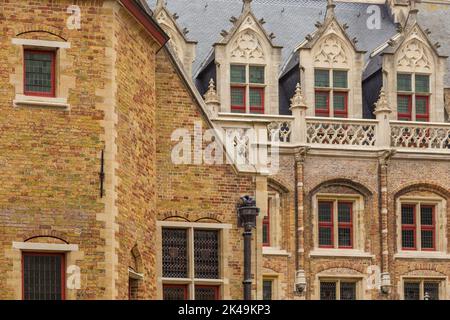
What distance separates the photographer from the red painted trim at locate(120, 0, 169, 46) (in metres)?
33.3

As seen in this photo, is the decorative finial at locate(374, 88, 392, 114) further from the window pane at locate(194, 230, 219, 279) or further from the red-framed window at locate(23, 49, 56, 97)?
the red-framed window at locate(23, 49, 56, 97)

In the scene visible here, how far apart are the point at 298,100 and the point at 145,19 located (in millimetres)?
20874

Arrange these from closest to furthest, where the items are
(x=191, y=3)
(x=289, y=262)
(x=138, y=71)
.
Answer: (x=138, y=71) → (x=289, y=262) → (x=191, y=3)

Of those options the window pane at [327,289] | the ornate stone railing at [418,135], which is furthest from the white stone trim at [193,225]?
the ornate stone railing at [418,135]

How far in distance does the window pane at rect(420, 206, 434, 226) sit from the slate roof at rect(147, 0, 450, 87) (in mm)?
4758

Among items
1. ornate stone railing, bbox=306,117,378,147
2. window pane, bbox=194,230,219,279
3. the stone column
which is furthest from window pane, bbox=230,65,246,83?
window pane, bbox=194,230,219,279

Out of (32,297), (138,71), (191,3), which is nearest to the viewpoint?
(32,297)

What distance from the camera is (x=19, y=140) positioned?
103 ft

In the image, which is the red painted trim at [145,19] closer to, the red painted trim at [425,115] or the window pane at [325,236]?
the window pane at [325,236]

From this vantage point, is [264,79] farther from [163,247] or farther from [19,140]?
[19,140]

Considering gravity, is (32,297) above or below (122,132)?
below

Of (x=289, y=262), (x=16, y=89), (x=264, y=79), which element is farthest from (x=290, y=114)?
(x=16, y=89)

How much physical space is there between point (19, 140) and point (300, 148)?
2291 cm

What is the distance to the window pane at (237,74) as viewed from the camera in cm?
5516
